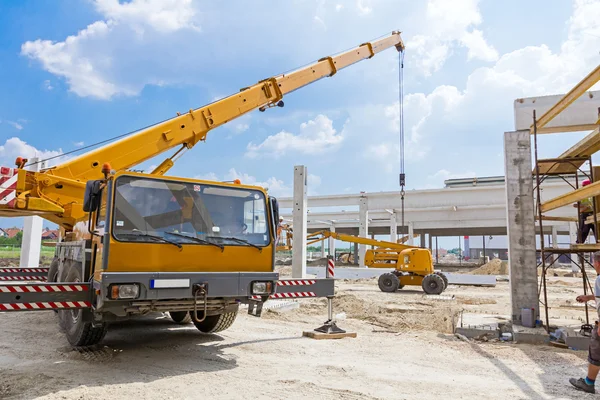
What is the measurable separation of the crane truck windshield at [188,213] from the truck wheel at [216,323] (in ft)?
5.77

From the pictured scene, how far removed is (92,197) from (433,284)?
45.5 ft

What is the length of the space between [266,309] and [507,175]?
6.37 m

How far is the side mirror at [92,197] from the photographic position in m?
5.64

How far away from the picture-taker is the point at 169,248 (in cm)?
557

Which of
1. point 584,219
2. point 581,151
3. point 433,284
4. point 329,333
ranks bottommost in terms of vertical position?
point 329,333

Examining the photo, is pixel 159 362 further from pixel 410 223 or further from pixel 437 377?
pixel 410 223

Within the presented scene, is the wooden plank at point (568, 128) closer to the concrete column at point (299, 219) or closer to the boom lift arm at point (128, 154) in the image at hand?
the boom lift arm at point (128, 154)

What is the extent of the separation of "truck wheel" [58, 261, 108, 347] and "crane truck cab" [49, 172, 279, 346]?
0.04ft

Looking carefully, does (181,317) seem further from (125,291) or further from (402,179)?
(402,179)

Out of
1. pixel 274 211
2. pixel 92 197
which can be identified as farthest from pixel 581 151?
pixel 92 197

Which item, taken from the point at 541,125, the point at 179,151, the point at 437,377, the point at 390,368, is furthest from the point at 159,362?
the point at 541,125

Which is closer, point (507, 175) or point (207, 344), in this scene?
point (207, 344)

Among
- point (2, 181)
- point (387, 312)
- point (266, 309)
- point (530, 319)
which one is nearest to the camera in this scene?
point (2, 181)

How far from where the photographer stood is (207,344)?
7.01 metres
